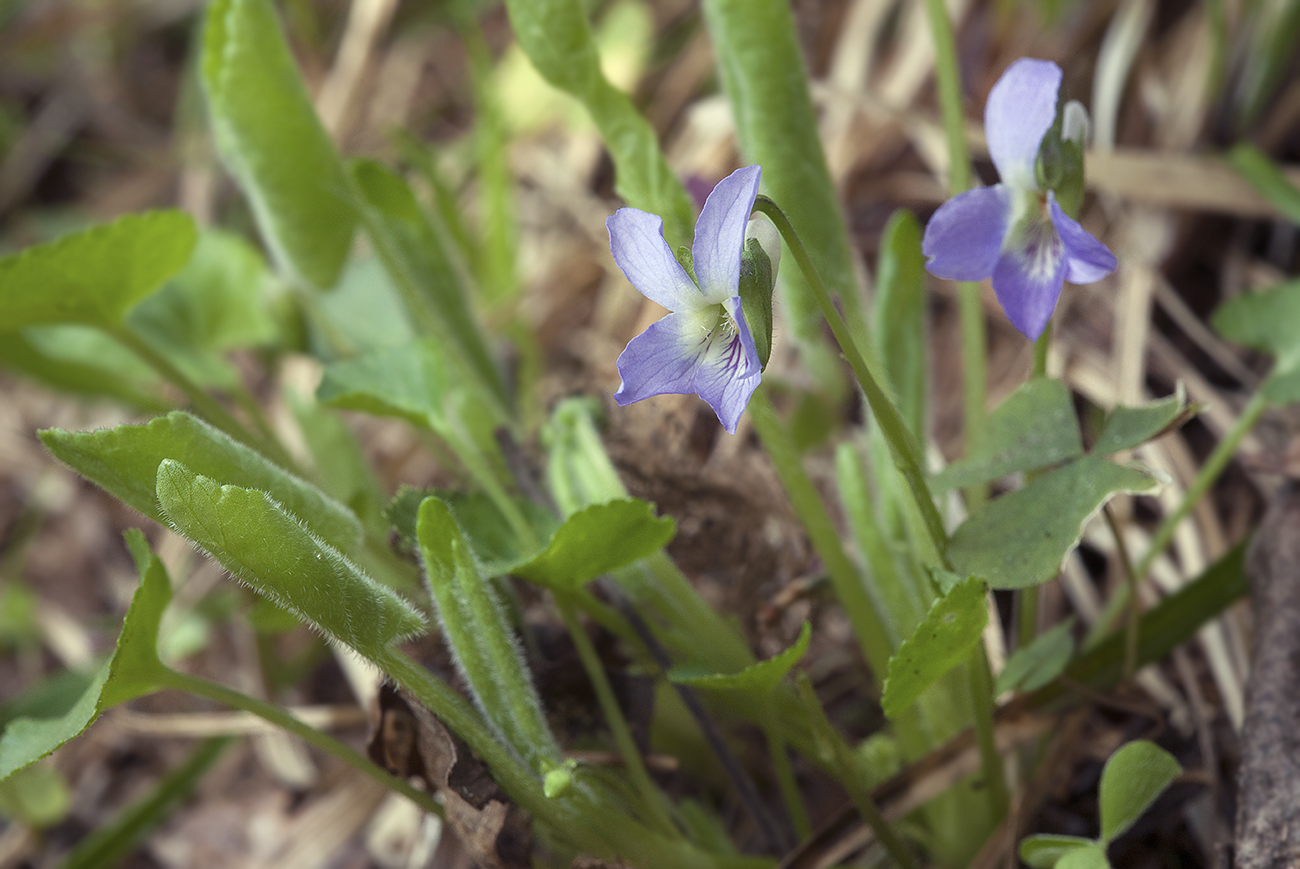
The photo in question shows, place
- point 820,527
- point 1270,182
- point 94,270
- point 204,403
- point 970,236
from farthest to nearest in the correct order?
point 1270,182 < point 204,403 < point 94,270 < point 820,527 < point 970,236

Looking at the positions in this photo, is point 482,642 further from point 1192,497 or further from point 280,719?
point 1192,497

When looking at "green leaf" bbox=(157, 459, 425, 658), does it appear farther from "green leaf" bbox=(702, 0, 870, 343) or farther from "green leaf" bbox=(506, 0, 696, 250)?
"green leaf" bbox=(702, 0, 870, 343)

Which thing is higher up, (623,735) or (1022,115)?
(1022,115)

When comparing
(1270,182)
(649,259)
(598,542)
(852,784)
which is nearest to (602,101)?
(649,259)

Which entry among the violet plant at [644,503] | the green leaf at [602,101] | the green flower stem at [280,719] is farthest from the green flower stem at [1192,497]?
the green flower stem at [280,719]

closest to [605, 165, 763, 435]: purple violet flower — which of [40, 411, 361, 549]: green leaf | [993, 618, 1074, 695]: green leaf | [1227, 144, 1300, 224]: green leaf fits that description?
[40, 411, 361, 549]: green leaf
